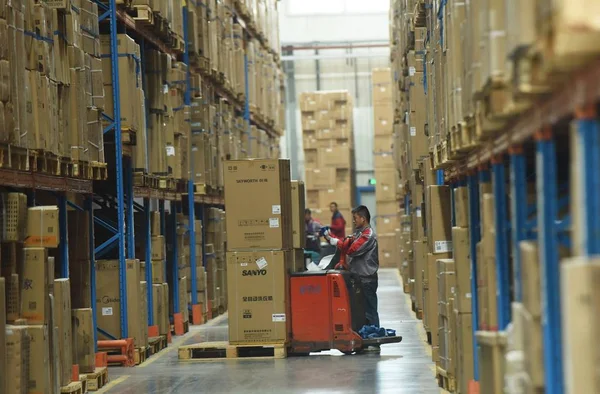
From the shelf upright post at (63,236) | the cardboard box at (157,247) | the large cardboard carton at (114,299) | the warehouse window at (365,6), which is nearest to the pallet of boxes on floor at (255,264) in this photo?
the large cardboard carton at (114,299)

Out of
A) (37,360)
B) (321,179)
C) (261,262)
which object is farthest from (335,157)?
(37,360)

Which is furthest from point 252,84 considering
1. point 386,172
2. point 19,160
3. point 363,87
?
point 19,160

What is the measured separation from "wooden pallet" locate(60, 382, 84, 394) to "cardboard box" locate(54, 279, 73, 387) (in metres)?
0.04

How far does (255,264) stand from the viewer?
11859mm

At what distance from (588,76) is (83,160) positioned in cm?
689

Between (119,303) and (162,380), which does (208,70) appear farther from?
(162,380)

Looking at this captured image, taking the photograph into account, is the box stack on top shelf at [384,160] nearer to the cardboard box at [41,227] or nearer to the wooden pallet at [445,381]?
the wooden pallet at [445,381]

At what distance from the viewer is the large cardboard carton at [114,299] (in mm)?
11617

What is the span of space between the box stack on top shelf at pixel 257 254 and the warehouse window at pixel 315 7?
20.4 metres

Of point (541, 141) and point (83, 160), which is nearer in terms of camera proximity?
point (541, 141)

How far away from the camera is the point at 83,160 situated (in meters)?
10.0

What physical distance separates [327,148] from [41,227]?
2010 cm

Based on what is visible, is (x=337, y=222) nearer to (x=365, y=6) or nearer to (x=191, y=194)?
(x=365, y=6)

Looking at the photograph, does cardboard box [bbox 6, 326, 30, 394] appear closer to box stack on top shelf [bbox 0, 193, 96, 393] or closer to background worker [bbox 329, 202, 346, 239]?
box stack on top shelf [bbox 0, 193, 96, 393]
